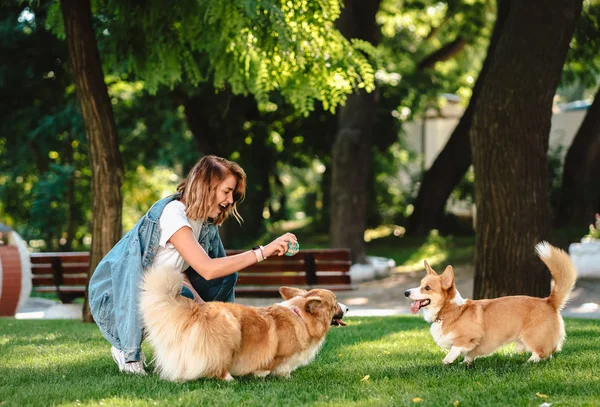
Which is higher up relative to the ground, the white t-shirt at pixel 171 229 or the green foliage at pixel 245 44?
the green foliage at pixel 245 44

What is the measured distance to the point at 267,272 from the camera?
1358 cm

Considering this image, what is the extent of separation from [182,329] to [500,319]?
2.48m

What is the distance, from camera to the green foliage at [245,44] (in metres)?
9.56

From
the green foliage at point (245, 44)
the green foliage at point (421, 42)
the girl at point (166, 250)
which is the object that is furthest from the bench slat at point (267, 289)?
the green foliage at point (421, 42)

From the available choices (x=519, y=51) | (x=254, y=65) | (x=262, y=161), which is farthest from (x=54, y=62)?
(x=519, y=51)

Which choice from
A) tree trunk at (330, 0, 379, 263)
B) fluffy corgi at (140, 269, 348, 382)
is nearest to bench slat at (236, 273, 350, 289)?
tree trunk at (330, 0, 379, 263)

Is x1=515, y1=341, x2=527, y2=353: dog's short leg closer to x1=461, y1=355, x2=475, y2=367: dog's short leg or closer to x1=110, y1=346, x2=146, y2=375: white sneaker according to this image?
x1=461, y1=355, x2=475, y2=367: dog's short leg

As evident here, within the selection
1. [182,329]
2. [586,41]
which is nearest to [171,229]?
[182,329]

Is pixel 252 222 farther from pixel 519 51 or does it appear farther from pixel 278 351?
pixel 278 351

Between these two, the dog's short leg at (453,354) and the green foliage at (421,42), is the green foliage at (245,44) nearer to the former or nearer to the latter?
the dog's short leg at (453,354)

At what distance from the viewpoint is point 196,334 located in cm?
536

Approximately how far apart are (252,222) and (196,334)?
16780 millimetres

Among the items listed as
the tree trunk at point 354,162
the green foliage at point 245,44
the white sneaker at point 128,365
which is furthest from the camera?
the tree trunk at point 354,162

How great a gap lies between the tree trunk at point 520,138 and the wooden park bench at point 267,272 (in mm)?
3173
